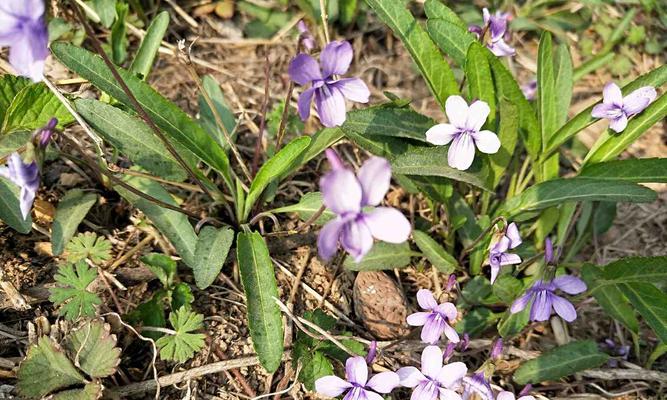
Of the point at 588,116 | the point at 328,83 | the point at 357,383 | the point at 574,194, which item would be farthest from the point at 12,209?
the point at 588,116

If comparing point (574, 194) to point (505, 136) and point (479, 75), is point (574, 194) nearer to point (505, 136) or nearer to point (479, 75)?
point (505, 136)

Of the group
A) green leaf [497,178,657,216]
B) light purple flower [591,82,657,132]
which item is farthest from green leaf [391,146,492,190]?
light purple flower [591,82,657,132]

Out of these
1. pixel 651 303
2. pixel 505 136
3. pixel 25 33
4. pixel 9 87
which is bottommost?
pixel 651 303

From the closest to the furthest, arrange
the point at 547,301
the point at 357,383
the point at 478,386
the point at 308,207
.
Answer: the point at 357,383, the point at 478,386, the point at 547,301, the point at 308,207

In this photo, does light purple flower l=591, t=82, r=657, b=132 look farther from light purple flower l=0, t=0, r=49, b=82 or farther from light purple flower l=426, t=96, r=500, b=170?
light purple flower l=0, t=0, r=49, b=82

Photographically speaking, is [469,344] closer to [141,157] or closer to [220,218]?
[220,218]

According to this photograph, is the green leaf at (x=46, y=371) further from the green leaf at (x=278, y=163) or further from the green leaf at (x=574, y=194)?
the green leaf at (x=574, y=194)

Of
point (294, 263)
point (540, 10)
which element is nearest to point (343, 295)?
point (294, 263)
